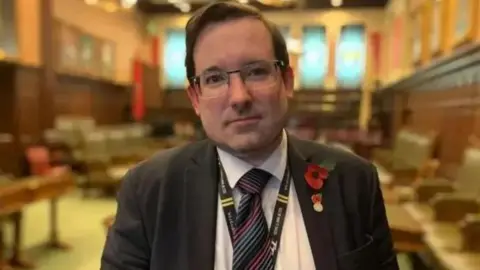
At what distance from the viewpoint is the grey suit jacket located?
1318mm

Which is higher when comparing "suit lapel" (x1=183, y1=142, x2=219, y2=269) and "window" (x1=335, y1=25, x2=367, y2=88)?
"window" (x1=335, y1=25, x2=367, y2=88)

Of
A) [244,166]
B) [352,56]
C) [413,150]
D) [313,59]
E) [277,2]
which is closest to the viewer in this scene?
[244,166]

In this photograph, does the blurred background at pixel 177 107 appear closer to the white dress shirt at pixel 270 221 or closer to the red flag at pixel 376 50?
the red flag at pixel 376 50

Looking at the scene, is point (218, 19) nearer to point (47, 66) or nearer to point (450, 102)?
point (450, 102)

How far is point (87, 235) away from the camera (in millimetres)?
6305

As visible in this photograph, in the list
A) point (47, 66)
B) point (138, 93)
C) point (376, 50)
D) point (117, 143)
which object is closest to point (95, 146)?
point (117, 143)

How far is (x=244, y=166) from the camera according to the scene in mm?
1378

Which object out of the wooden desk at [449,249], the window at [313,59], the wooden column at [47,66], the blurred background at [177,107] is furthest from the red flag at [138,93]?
the wooden desk at [449,249]

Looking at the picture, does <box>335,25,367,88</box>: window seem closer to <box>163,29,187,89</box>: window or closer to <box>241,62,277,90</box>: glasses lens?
<box>163,29,187,89</box>: window

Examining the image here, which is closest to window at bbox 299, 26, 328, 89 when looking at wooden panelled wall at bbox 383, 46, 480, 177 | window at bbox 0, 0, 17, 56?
wooden panelled wall at bbox 383, 46, 480, 177

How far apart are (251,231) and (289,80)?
360 millimetres

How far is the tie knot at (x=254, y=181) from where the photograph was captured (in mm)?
1357

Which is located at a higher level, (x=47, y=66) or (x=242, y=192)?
(x=47, y=66)

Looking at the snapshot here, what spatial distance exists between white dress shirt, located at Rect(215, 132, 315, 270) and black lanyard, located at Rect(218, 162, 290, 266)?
1 cm
